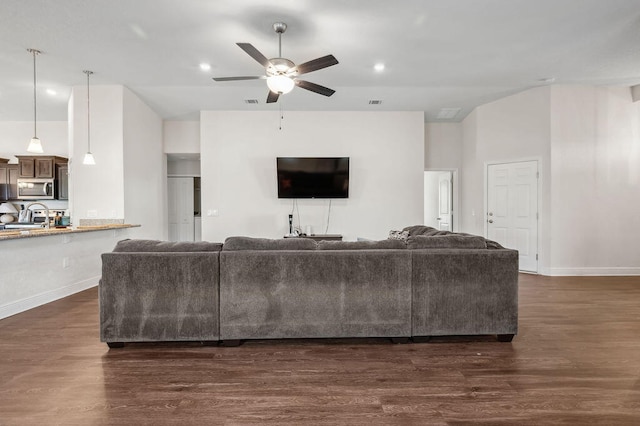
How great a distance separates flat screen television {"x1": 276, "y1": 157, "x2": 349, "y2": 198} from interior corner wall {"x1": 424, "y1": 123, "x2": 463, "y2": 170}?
2.09 meters

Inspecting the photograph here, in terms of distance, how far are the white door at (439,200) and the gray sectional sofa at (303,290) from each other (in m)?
4.67

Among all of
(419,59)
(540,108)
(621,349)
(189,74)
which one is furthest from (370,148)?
(621,349)

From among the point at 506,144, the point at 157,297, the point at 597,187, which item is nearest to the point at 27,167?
the point at 157,297

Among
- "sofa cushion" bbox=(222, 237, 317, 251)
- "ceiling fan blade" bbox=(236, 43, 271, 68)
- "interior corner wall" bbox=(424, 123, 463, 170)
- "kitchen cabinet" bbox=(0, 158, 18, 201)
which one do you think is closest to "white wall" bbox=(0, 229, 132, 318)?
"sofa cushion" bbox=(222, 237, 317, 251)

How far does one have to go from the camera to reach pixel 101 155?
4992mm

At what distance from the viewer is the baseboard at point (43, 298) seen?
11.1 ft

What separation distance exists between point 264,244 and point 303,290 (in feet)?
1.63

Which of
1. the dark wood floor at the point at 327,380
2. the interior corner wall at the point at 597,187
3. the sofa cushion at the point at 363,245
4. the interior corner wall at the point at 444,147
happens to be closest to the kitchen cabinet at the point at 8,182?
the dark wood floor at the point at 327,380

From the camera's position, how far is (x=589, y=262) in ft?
17.4

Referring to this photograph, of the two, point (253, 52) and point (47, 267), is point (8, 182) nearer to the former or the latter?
point (47, 267)

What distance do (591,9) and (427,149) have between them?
3825mm

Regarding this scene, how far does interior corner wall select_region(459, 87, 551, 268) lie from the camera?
210 inches

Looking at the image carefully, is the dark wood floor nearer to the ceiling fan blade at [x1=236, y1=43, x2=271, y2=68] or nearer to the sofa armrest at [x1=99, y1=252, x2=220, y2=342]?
the sofa armrest at [x1=99, y1=252, x2=220, y2=342]

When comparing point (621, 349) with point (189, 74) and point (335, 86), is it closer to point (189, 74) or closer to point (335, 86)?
point (335, 86)
